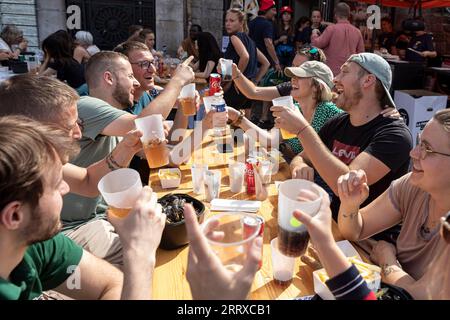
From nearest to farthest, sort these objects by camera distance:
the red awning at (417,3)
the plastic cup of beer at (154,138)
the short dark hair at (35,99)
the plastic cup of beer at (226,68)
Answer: the short dark hair at (35,99) < the plastic cup of beer at (154,138) < the plastic cup of beer at (226,68) < the red awning at (417,3)

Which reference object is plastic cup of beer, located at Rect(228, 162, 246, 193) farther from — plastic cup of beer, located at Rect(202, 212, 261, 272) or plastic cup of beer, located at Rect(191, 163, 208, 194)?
plastic cup of beer, located at Rect(202, 212, 261, 272)

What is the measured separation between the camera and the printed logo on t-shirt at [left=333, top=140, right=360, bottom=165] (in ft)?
8.20

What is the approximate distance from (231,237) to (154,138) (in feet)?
3.87

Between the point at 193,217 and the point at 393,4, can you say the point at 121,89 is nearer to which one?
the point at 193,217

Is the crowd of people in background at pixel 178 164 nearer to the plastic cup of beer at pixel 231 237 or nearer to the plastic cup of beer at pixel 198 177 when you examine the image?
the plastic cup of beer at pixel 231 237

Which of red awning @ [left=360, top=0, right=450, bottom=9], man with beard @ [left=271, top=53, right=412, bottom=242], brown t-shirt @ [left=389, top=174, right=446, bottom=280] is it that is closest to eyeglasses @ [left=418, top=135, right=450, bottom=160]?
brown t-shirt @ [left=389, top=174, right=446, bottom=280]

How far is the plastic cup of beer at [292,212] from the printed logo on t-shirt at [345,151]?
1.32 metres

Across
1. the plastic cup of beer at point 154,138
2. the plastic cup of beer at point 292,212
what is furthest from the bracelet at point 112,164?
A: the plastic cup of beer at point 292,212

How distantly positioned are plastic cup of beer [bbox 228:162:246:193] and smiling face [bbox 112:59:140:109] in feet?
3.77

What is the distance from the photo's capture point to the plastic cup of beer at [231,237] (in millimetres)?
1013

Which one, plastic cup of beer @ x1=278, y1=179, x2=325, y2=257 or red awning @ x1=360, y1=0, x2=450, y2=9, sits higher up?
red awning @ x1=360, y1=0, x2=450, y2=9

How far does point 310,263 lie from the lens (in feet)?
5.32
